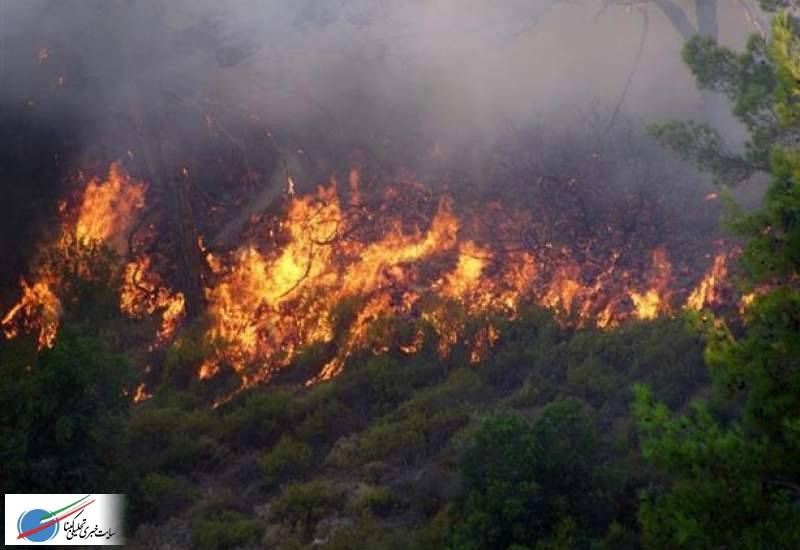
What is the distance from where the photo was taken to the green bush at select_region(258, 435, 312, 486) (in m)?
8.62

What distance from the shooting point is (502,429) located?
23.3 feet

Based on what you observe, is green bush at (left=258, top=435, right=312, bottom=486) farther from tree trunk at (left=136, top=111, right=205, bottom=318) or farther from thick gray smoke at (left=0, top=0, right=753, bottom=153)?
thick gray smoke at (left=0, top=0, right=753, bottom=153)

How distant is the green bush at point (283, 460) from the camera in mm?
8625

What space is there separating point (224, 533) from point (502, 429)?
6.80ft

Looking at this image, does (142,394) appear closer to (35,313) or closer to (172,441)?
(172,441)

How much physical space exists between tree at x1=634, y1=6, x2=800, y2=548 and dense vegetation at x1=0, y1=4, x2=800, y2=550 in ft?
0.03

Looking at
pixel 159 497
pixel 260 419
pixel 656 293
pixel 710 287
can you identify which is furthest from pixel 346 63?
pixel 159 497

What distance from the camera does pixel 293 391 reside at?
392 inches

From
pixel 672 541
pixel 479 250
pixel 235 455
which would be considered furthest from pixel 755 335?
pixel 479 250

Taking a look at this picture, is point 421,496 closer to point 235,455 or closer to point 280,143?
point 235,455

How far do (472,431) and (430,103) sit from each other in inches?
280

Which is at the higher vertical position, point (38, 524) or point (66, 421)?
point (66, 421)

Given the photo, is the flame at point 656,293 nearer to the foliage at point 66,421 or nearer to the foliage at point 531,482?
the foliage at point 531,482

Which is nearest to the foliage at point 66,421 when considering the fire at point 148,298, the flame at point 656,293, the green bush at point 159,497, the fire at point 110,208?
the green bush at point 159,497
